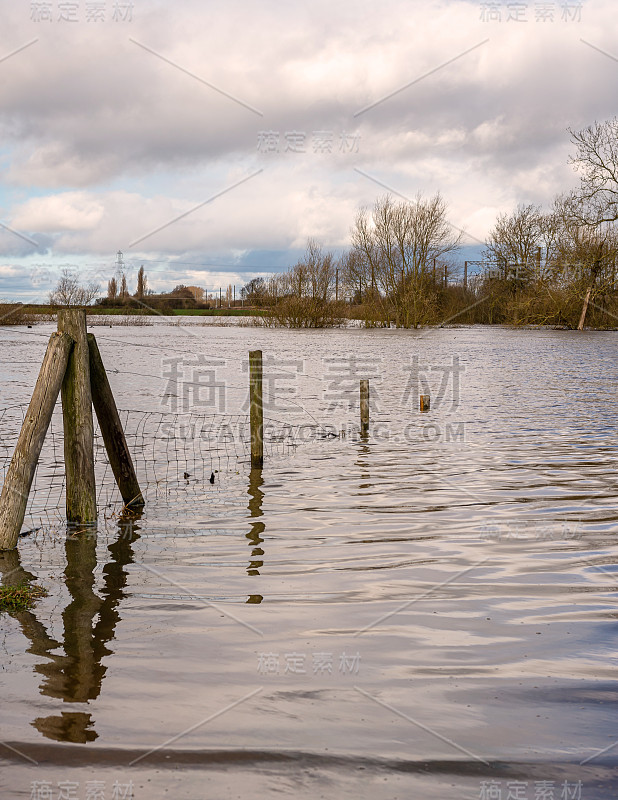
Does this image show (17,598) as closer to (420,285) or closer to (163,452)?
(163,452)

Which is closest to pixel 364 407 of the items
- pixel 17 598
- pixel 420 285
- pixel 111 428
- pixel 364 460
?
pixel 364 460

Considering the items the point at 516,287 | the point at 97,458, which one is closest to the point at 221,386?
the point at 97,458

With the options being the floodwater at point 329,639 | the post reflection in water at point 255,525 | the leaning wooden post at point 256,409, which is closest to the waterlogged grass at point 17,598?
the floodwater at point 329,639

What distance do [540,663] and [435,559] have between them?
6.49 feet

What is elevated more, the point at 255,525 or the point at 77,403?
the point at 77,403

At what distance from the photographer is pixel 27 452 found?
623 centimetres

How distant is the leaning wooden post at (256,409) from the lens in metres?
10.3

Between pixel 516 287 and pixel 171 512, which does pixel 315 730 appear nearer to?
pixel 171 512

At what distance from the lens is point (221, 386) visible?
2341cm

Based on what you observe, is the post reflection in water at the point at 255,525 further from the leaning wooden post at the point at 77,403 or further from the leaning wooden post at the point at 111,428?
the leaning wooden post at the point at 77,403

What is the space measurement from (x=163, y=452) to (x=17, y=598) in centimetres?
677

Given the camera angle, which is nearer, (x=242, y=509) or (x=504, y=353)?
(x=242, y=509)

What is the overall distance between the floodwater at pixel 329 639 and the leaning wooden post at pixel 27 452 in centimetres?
27

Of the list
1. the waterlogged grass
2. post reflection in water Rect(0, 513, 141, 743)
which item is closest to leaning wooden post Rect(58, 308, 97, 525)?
post reflection in water Rect(0, 513, 141, 743)
